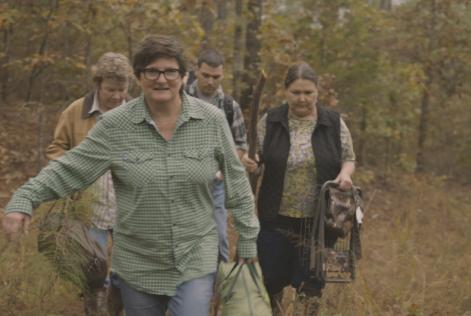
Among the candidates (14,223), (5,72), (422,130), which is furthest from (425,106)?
(14,223)

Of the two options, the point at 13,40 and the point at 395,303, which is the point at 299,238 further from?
the point at 13,40

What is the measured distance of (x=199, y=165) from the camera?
2869 millimetres

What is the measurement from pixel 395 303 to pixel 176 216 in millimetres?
3496

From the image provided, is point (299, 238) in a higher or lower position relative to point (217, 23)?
lower

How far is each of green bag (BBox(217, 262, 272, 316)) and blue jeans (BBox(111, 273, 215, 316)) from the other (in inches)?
2.7

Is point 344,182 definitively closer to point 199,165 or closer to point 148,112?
point 199,165

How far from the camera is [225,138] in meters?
2.99

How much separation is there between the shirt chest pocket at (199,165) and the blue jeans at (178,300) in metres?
0.48

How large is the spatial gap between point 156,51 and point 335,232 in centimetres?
212

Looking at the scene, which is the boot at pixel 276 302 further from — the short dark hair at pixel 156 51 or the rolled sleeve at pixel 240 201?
the short dark hair at pixel 156 51

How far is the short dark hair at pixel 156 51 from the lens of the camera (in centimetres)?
279

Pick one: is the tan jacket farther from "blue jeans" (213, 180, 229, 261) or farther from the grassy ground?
"blue jeans" (213, 180, 229, 261)

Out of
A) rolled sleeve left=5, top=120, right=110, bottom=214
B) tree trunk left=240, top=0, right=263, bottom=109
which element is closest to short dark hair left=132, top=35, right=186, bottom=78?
rolled sleeve left=5, top=120, right=110, bottom=214

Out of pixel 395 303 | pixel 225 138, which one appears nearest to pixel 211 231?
pixel 225 138
